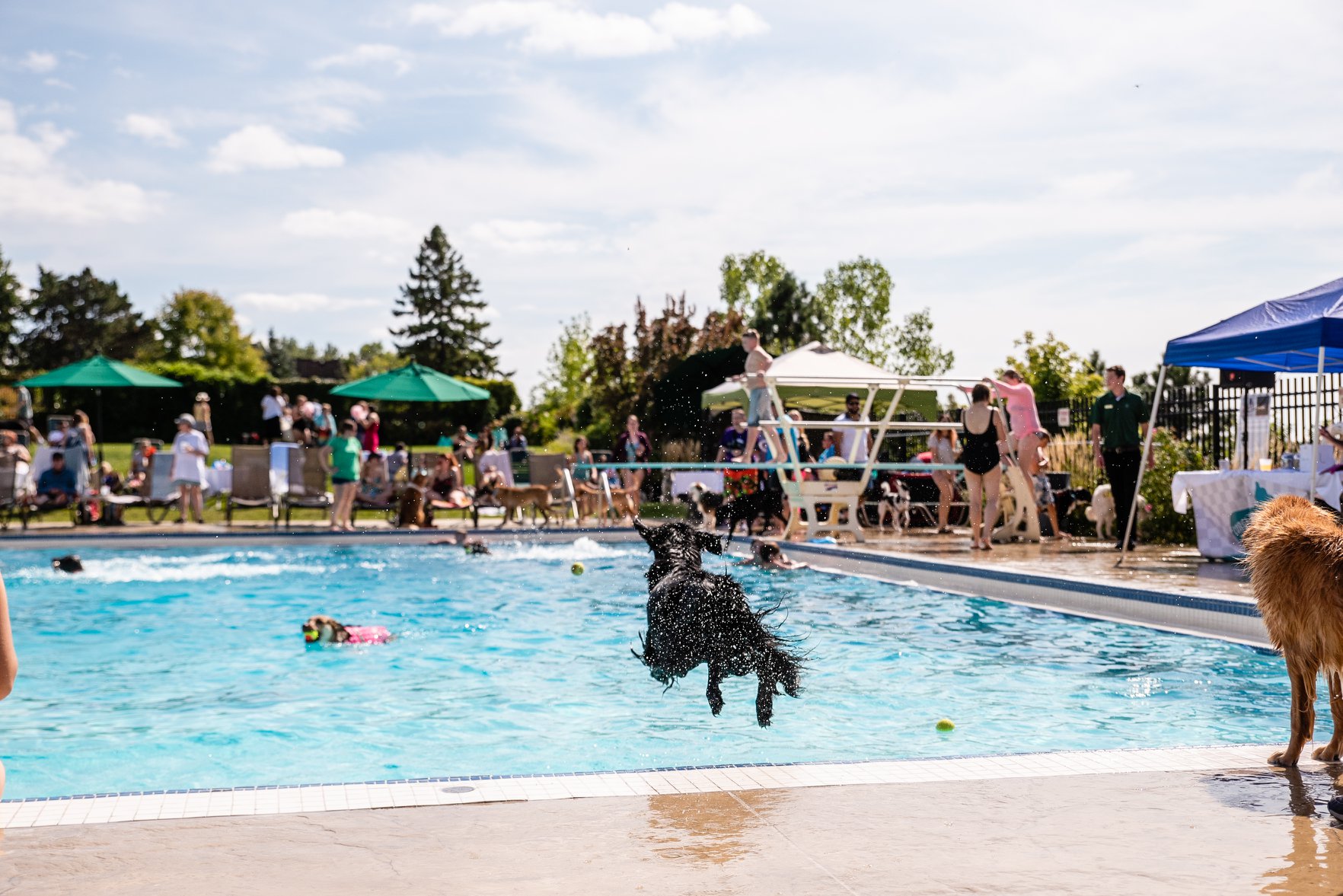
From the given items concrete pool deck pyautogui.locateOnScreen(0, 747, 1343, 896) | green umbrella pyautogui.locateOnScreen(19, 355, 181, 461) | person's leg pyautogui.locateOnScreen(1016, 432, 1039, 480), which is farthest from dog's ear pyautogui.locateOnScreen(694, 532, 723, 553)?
green umbrella pyautogui.locateOnScreen(19, 355, 181, 461)

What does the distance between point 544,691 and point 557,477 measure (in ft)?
39.8

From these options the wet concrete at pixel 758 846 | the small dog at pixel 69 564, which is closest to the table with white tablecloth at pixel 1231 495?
the wet concrete at pixel 758 846

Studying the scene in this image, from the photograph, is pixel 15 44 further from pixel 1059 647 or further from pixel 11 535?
pixel 1059 647

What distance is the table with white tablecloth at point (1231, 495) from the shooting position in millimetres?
9109

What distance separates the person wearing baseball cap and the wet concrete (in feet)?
51.3

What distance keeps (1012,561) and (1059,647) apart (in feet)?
9.78

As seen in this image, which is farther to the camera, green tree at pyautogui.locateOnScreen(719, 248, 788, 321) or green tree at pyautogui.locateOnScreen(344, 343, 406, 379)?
green tree at pyautogui.locateOnScreen(344, 343, 406, 379)

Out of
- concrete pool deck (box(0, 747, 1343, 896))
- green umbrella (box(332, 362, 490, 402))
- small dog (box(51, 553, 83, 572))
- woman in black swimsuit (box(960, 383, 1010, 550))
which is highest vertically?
green umbrella (box(332, 362, 490, 402))

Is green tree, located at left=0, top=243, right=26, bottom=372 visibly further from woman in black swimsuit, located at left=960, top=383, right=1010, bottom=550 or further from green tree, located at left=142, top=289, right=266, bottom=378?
woman in black swimsuit, located at left=960, top=383, right=1010, bottom=550

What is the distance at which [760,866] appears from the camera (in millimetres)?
2607

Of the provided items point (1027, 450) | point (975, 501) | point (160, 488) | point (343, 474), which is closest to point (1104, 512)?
point (1027, 450)

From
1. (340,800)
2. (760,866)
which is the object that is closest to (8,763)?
(340,800)

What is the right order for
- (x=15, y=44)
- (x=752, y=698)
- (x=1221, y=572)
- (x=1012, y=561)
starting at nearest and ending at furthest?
(x=752, y=698), (x=1221, y=572), (x=1012, y=561), (x=15, y=44)

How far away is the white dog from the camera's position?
42.4 feet
